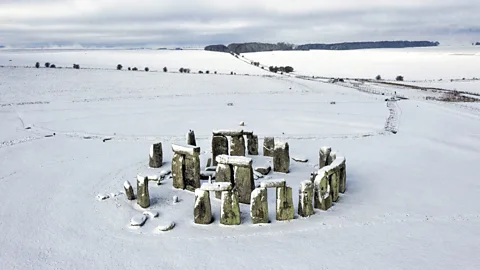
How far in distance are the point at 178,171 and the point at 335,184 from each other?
4.53 metres

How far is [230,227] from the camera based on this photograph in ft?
32.4

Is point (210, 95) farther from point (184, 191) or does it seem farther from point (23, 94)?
point (184, 191)

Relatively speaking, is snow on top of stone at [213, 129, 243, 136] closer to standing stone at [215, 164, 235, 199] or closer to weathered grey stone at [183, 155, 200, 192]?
weathered grey stone at [183, 155, 200, 192]

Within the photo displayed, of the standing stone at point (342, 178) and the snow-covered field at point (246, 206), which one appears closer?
the snow-covered field at point (246, 206)

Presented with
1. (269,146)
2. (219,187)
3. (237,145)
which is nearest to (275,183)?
(219,187)

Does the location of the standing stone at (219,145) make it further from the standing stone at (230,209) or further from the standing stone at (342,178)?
the standing stone at (230,209)

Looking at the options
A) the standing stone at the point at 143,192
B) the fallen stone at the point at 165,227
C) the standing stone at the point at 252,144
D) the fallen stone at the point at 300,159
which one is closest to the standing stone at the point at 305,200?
the fallen stone at the point at 165,227

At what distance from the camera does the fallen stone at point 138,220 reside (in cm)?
1005

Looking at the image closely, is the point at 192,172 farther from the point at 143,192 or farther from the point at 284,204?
the point at 284,204

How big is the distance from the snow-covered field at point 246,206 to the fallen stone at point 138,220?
7.1 inches

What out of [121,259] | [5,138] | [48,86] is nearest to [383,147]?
[121,259]

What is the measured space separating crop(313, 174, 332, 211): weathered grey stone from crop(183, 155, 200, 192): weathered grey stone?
3.49 m

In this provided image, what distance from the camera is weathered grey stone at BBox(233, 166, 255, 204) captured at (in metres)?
11.5

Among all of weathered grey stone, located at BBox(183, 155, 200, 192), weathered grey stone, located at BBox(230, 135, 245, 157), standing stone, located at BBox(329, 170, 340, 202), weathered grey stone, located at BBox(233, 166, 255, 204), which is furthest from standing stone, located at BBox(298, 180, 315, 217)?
weathered grey stone, located at BBox(230, 135, 245, 157)
